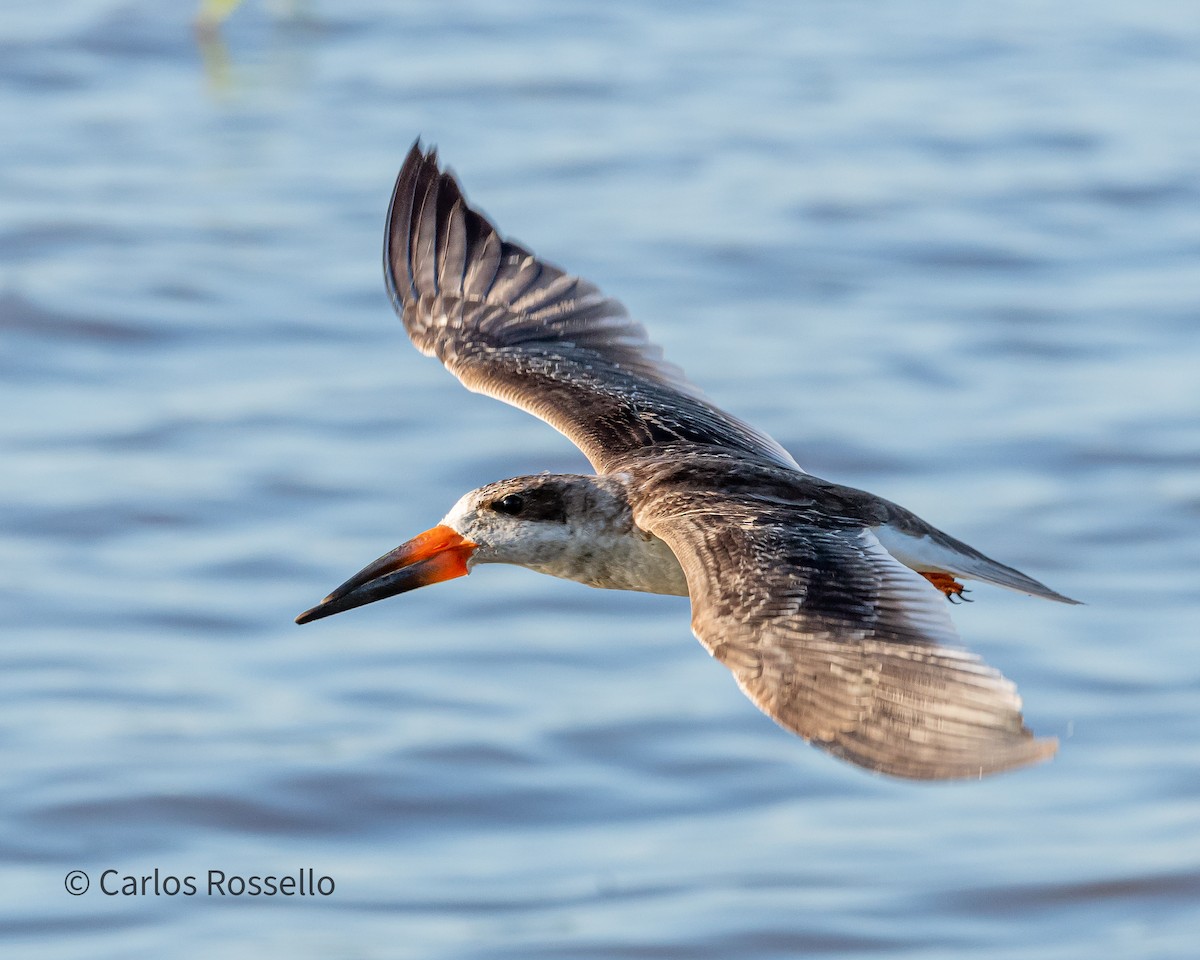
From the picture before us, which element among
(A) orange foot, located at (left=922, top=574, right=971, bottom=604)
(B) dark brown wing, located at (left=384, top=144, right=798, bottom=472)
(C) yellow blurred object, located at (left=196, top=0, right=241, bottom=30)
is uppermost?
(C) yellow blurred object, located at (left=196, top=0, right=241, bottom=30)

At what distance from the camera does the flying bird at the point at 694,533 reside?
738cm

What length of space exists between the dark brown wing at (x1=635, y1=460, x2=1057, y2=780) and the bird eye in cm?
57

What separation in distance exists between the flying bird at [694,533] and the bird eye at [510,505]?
0.01 metres

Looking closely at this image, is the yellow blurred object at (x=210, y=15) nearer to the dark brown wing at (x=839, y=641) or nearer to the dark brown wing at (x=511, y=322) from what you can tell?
the dark brown wing at (x=511, y=322)

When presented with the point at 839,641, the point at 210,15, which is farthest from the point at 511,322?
the point at 210,15

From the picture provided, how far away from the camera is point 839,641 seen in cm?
782

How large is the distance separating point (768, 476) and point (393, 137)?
56.8ft

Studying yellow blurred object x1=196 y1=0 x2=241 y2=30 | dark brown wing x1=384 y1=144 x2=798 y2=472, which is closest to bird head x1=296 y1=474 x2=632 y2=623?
dark brown wing x1=384 y1=144 x2=798 y2=472

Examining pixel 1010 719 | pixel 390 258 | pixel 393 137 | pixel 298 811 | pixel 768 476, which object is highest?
pixel 393 137

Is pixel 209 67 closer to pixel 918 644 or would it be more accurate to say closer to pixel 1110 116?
pixel 1110 116

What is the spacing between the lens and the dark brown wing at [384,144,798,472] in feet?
35.8

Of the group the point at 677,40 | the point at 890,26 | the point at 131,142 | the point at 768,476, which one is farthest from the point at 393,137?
the point at 768,476

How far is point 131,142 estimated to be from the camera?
86.0ft

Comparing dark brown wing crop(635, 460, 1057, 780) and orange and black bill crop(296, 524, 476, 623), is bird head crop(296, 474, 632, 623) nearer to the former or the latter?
orange and black bill crop(296, 524, 476, 623)
